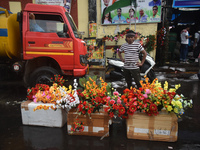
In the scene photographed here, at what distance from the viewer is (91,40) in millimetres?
8164

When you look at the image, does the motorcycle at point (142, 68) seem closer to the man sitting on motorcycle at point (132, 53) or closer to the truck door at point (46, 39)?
the man sitting on motorcycle at point (132, 53)

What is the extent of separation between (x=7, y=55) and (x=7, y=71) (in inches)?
68.8

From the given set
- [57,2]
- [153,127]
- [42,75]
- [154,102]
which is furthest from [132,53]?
[57,2]

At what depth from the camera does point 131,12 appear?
9.17 metres

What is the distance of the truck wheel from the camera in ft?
16.3

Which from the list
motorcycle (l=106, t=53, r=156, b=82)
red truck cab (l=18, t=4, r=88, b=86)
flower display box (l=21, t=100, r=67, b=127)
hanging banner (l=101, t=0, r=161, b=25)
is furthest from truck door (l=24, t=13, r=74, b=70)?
hanging banner (l=101, t=0, r=161, b=25)

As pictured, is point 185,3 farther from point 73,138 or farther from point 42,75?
point 73,138

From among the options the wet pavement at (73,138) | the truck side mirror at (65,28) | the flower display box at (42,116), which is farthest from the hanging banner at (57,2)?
the flower display box at (42,116)

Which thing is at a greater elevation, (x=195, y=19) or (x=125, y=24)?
(x=195, y=19)

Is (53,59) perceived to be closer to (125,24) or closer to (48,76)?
(48,76)

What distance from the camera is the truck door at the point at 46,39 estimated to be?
16.0 feet

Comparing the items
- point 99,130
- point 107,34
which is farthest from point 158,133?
point 107,34

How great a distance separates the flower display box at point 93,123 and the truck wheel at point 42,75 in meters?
2.30

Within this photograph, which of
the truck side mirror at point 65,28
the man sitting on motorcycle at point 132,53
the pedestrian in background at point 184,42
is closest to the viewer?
the man sitting on motorcycle at point 132,53
